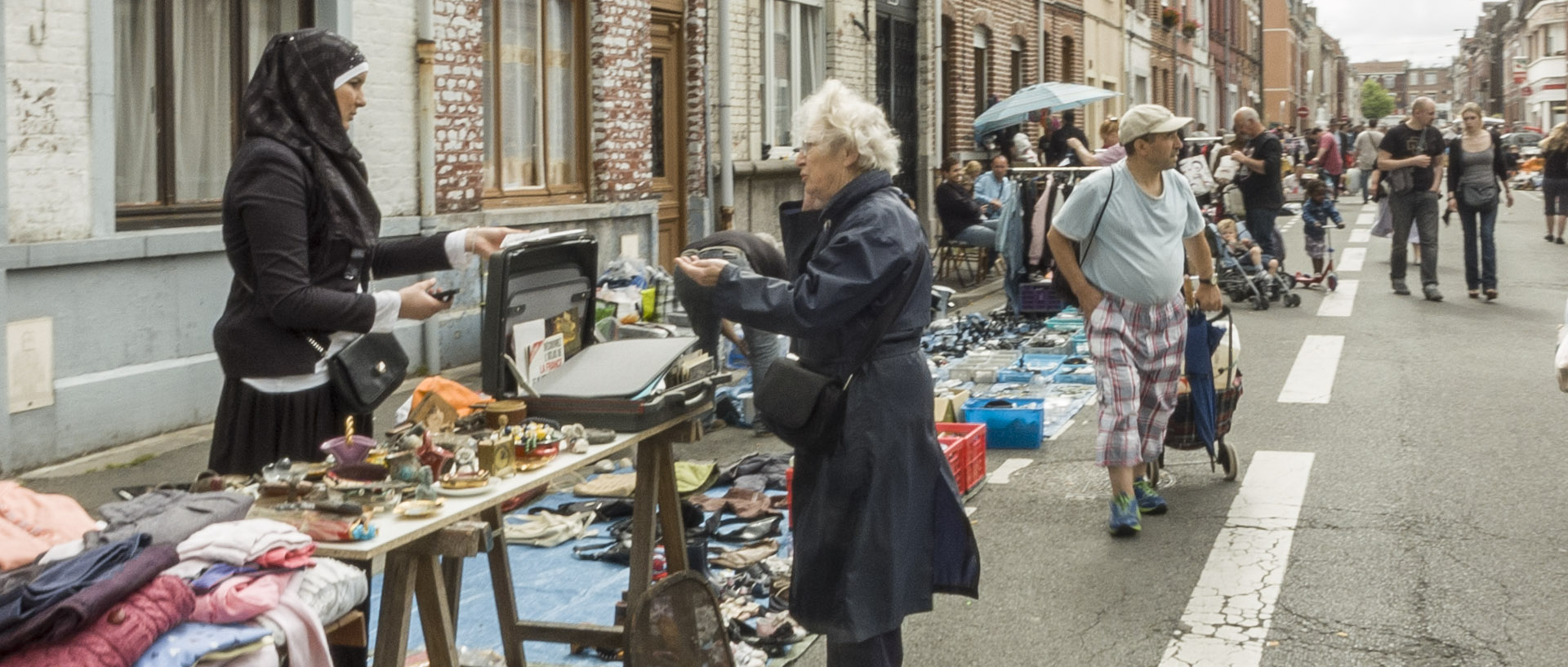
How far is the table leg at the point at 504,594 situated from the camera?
500cm

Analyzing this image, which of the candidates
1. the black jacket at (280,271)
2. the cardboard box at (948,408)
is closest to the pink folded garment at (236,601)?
the black jacket at (280,271)

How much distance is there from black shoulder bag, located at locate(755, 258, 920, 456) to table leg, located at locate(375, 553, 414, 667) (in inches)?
42.7

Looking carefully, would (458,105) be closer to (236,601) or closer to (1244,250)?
(1244,250)

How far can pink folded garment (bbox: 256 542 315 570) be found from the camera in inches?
125

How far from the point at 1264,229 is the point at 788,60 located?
Answer: 5.80m

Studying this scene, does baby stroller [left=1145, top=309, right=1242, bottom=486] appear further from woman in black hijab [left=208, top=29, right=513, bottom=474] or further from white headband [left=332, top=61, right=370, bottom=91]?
white headband [left=332, top=61, right=370, bottom=91]

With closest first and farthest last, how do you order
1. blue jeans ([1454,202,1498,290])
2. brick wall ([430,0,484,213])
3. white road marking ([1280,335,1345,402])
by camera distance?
white road marking ([1280,335,1345,402]) → brick wall ([430,0,484,213]) → blue jeans ([1454,202,1498,290])

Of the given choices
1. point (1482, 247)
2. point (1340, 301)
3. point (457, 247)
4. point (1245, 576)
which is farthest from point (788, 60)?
point (457, 247)

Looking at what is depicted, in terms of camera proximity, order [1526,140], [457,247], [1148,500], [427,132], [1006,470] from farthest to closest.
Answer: [1526,140] < [427,132] < [1006,470] < [1148,500] < [457,247]

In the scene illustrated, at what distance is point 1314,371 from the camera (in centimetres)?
1166

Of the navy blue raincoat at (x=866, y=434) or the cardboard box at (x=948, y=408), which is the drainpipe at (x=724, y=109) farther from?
the navy blue raincoat at (x=866, y=434)

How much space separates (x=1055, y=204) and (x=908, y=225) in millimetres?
10712

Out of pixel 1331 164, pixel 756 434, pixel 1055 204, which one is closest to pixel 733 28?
pixel 1055 204

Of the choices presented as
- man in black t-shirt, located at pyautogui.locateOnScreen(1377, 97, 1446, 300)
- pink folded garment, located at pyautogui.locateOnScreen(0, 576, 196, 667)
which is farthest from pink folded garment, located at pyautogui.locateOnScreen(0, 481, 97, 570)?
man in black t-shirt, located at pyautogui.locateOnScreen(1377, 97, 1446, 300)
